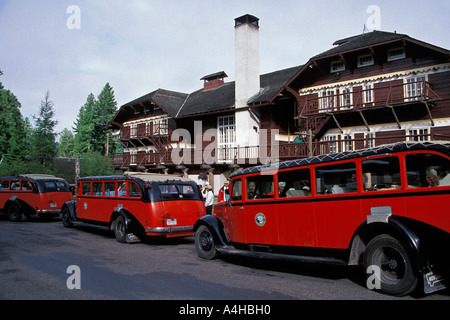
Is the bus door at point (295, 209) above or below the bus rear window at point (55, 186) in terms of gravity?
below

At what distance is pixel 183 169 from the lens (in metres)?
34.2

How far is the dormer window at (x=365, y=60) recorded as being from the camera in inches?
912

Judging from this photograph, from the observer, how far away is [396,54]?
22.1 m

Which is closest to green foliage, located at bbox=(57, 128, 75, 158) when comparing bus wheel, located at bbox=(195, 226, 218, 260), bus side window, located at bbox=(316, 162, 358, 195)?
bus wheel, located at bbox=(195, 226, 218, 260)

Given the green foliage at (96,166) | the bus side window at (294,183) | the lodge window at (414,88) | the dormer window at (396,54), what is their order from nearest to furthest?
the bus side window at (294,183) < the lodge window at (414,88) < the dormer window at (396,54) < the green foliage at (96,166)

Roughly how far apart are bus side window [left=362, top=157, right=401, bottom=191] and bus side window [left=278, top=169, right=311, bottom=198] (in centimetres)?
115

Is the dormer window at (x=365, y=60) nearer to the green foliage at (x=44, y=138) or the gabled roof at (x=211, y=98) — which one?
the gabled roof at (x=211, y=98)

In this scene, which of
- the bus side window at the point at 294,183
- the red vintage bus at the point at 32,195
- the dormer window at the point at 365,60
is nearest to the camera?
the bus side window at the point at 294,183

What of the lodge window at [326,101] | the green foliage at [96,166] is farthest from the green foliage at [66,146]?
the lodge window at [326,101]

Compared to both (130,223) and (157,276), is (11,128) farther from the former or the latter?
(157,276)

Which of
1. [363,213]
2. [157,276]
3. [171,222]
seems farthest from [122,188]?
[363,213]

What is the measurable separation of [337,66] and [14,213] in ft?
67.3

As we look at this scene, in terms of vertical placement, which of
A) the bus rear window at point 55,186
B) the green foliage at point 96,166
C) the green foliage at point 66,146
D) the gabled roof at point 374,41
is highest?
the green foliage at point 66,146

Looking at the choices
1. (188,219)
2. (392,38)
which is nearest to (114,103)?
(392,38)
